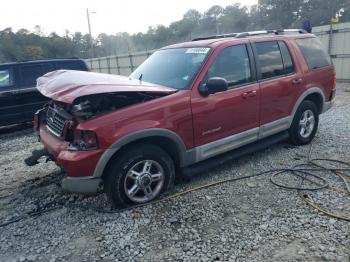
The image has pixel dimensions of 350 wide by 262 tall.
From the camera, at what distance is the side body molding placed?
3389 mm

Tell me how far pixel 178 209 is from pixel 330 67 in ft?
13.1

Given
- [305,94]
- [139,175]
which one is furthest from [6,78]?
[305,94]

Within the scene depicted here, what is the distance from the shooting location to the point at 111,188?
11.7ft

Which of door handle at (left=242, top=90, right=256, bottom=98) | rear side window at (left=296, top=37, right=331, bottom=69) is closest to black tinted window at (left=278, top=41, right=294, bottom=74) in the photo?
rear side window at (left=296, top=37, right=331, bottom=69)

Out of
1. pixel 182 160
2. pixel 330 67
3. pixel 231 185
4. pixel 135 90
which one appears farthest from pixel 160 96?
pixel 330 67

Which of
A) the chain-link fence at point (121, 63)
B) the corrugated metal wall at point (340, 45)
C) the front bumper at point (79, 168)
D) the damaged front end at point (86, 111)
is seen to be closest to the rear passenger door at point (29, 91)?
the damaged front end at point (86, 111)

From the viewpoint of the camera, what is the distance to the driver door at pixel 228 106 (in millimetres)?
4004

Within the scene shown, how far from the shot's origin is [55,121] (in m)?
4.00

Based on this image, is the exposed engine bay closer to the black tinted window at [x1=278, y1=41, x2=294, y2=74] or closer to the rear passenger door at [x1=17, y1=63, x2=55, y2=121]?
the black tinted window at [x1=278, y1=41, x2=294, y2=74]

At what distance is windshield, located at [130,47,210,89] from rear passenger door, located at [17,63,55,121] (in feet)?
14.7

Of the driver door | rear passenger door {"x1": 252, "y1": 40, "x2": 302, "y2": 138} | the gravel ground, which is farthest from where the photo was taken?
rear passenger door {"x1": 252, "y1": 40, "x2": 302, "y2": 138}

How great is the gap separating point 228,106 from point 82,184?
2.09 meters

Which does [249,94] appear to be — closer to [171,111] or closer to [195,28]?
[171,111]

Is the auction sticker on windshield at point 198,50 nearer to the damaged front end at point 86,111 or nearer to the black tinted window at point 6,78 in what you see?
the damaged front end at point 86,111
